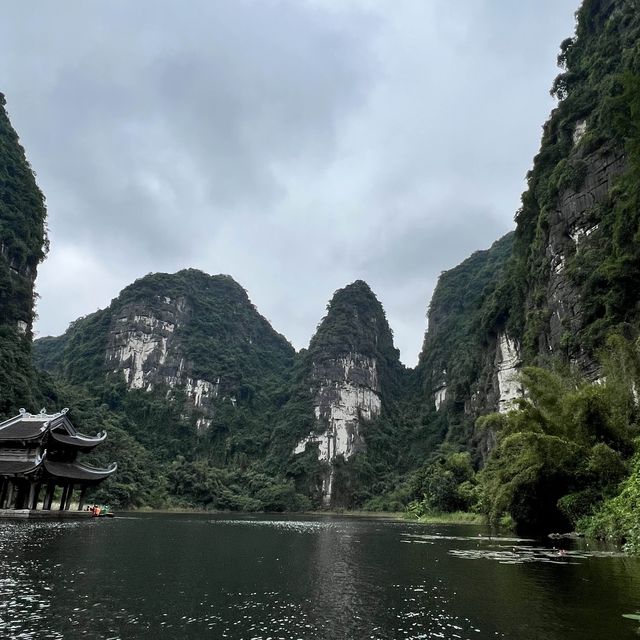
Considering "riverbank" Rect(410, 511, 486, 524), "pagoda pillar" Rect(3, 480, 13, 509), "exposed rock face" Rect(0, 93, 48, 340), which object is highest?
"exposed rock face" Rect(0, 93, 48, 340)

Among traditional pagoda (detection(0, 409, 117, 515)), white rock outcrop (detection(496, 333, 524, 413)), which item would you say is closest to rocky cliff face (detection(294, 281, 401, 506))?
white rock outcrop (detection(496, 333, 524, 413))

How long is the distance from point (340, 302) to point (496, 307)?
187ft

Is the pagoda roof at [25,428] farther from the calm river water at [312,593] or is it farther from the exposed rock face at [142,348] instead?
the exposed rock face at [142,348]

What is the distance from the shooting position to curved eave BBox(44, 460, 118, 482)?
90.5 ft

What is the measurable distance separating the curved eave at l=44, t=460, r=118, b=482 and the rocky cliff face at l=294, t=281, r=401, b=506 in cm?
5909

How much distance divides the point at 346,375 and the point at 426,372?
19392 mm

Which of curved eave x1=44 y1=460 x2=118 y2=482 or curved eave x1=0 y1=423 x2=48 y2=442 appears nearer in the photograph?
curved eave x1=0 y1=423 x2=48 y2=442

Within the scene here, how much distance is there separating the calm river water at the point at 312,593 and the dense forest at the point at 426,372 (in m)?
4.87

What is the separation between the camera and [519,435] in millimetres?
16859

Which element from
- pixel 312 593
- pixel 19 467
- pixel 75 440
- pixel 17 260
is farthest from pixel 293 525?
pixel 17 260

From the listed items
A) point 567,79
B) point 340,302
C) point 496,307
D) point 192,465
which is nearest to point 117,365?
point 192,465

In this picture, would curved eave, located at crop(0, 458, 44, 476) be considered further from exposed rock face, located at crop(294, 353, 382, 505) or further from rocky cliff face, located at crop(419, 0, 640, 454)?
exposed rock face, located at crop(294, 353, 382, 505)

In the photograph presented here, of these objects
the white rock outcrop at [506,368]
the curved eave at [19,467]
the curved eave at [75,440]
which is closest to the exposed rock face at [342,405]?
the white rock outcrop at [506,368]

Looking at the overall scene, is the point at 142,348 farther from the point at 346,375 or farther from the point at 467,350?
the point at 467,350
